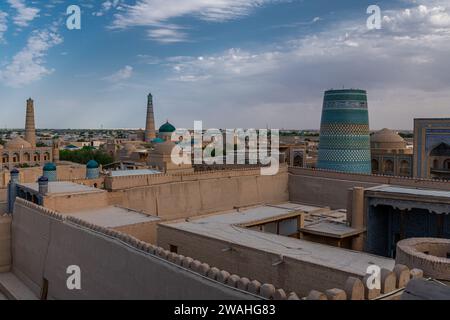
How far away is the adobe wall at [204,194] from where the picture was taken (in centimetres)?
1462

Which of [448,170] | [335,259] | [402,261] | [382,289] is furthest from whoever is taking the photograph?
[448,170]

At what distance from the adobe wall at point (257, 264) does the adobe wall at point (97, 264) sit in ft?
6.68

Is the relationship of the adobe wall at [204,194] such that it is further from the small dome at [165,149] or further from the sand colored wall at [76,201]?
the small dome at [165,149]

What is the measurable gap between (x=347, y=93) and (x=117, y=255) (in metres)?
13.2

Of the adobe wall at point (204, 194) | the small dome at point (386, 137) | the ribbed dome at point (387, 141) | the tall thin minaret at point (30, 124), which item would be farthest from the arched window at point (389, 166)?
the tall thin minaret at point (30, 124)

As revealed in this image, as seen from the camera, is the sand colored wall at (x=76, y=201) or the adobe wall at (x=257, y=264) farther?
the sand colored wall at (x=76, y=201)

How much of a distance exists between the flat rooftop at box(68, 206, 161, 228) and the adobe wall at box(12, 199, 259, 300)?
943 mm

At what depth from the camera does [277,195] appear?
19.3 meters

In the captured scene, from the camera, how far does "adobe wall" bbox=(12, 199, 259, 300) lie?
606 centimetres

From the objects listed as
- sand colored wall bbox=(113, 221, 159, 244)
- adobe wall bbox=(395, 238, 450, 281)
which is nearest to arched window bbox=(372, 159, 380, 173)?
sand colored wall bbox=(113, 221, 159, 244)

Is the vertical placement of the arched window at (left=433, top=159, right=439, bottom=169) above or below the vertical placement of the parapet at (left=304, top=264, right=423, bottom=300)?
above

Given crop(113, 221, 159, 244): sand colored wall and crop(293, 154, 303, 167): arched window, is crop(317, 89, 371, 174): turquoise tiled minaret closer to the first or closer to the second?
crop(293, 154, 303, 167): arched window
